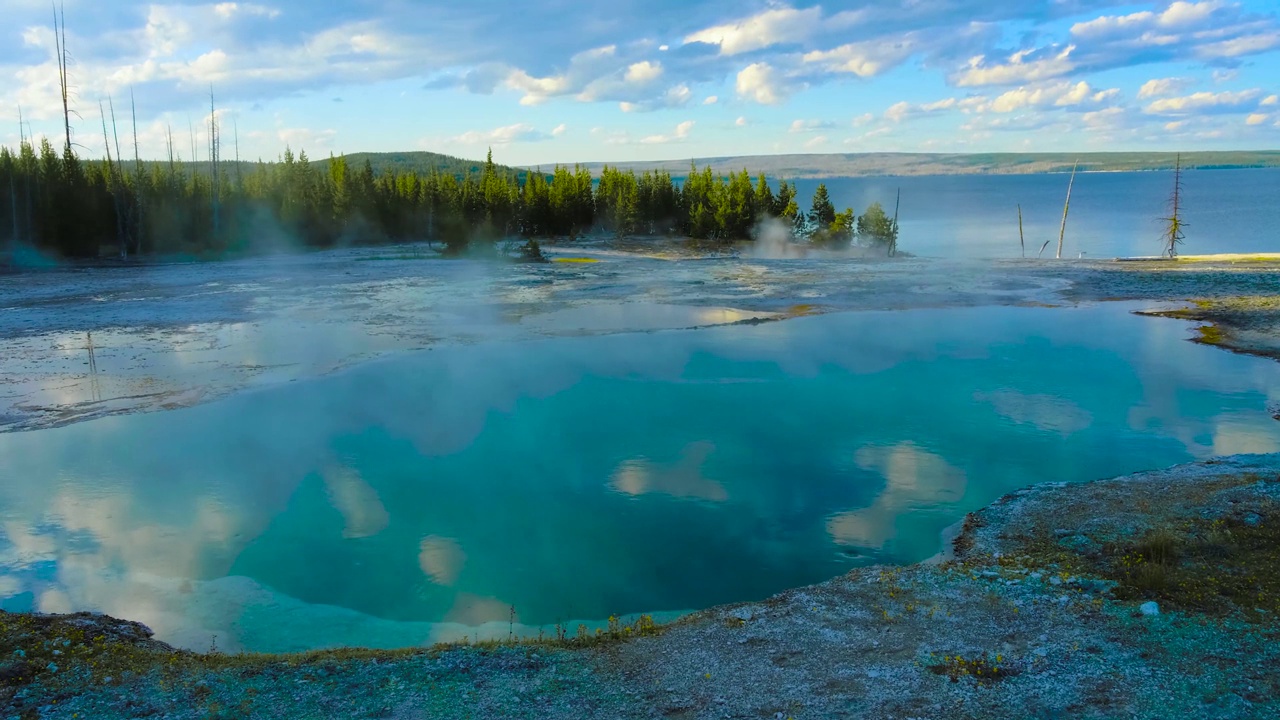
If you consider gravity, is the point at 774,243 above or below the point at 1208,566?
above

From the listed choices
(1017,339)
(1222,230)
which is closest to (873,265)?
(1017,339)

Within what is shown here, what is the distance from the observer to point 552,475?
14.3 metres

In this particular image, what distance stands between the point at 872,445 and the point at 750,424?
8.14 feet

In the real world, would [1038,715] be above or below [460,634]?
above

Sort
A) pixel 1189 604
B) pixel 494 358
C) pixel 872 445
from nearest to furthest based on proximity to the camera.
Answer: pixel 1189 604 < pixel 872 445 < pixel 494 358

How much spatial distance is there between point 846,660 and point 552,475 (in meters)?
7.47

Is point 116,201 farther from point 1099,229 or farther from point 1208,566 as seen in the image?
point 1099,229

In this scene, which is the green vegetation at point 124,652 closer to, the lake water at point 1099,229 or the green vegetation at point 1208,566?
the green vegetation at point 1208,566

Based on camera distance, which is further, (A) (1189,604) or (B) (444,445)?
(B) (444,445)

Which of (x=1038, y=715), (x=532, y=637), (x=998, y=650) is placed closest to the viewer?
(x=1038, y=715)

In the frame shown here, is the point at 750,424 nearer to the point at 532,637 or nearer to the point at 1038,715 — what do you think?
the point at 532,637

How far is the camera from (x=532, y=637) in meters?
9.00

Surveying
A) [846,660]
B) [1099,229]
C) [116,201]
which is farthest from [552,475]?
[1099,229]

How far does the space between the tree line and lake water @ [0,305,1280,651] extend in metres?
35.3
